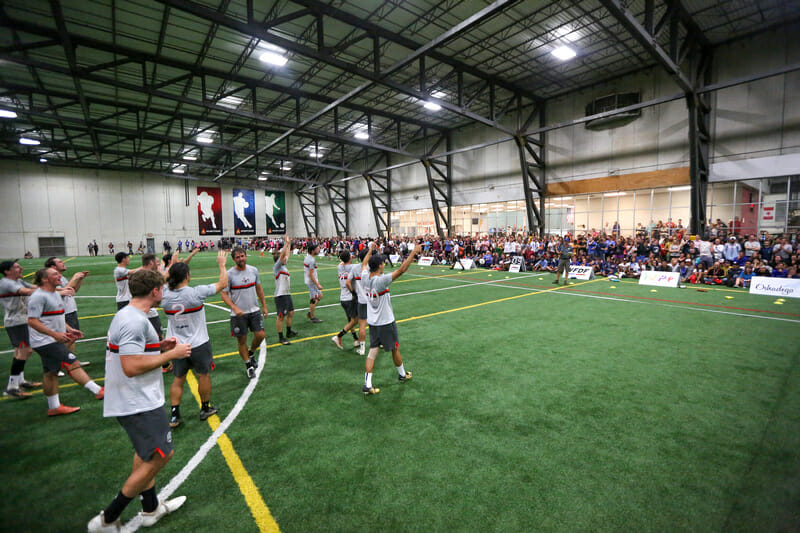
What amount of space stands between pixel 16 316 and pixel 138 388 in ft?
15.3

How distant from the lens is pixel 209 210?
48469 mm

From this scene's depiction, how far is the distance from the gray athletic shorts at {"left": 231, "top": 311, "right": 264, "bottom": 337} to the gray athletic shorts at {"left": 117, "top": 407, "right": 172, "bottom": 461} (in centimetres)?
313

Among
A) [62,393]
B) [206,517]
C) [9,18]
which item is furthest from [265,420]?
[9,18]

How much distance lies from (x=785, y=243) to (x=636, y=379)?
15.5 m

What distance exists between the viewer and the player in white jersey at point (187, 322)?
4406 millimetres

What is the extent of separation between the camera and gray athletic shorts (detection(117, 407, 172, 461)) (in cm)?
271

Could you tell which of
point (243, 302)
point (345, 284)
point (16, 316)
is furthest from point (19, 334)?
point (345, 284)

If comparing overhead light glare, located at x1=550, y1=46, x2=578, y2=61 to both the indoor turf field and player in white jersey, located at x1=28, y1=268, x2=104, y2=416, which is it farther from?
player in white jersey, located at x1=28, y1=268, x2=104, y2=416

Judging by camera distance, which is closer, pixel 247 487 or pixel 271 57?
pixel 247 487

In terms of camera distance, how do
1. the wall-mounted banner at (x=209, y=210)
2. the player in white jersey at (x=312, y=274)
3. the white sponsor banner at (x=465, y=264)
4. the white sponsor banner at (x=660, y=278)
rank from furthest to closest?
the wall-mounted banner at (x=209, y=210)
the white sponsor banner at (x=465, y=264)
the white sponsor banner at (x=660, y=278)
the player in white jersey at (x=312, y=274)

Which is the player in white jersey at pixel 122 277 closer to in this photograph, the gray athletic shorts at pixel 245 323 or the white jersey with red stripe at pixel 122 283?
the white jersey with red stripe at pixel 122 283

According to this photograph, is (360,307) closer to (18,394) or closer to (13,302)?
(13,302)

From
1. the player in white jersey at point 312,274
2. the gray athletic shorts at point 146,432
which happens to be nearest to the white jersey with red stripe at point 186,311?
the gray athletic shorts at point 146,432

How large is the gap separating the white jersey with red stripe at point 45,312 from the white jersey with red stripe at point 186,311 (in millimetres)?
1862
